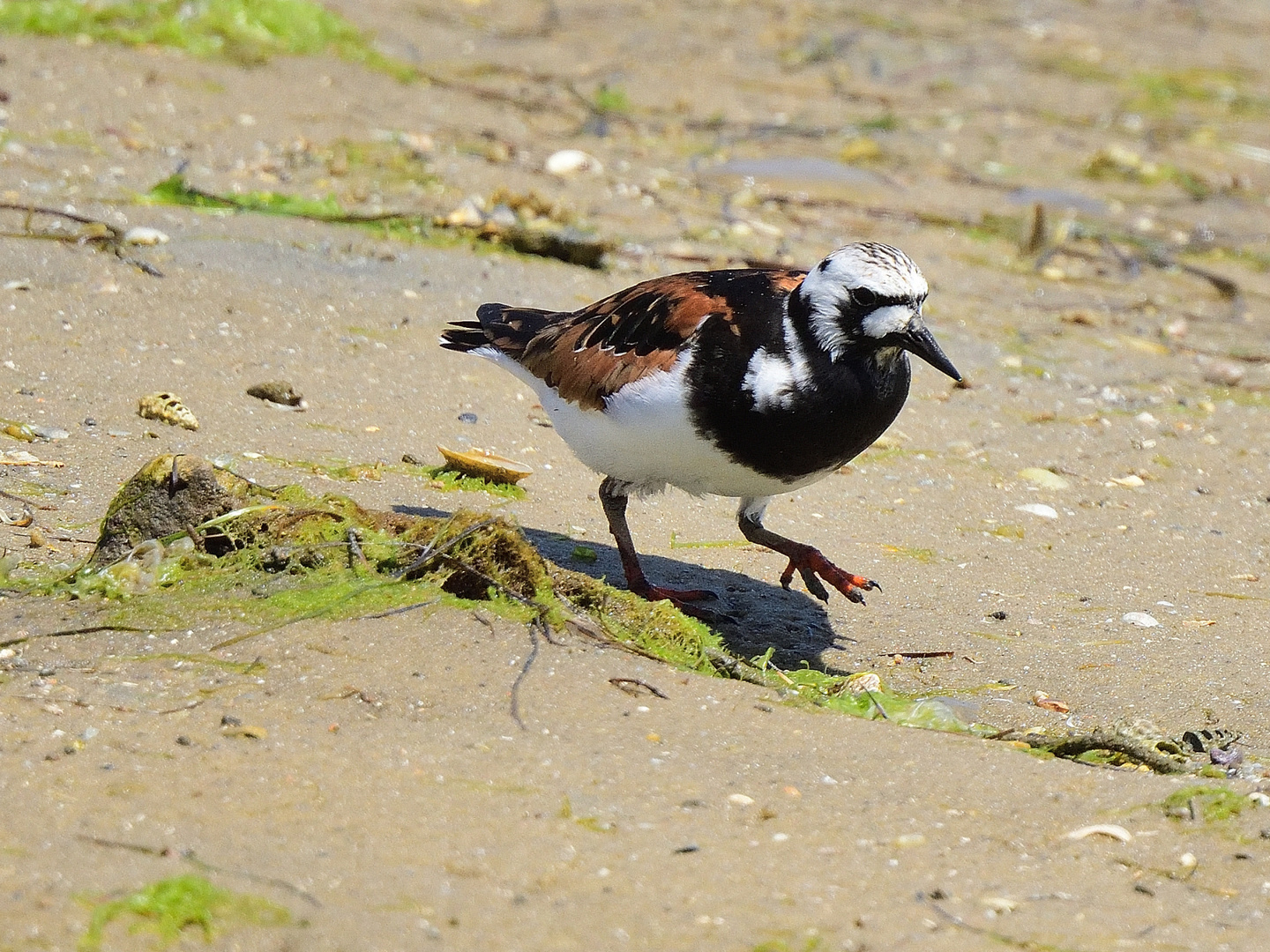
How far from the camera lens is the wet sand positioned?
2844mm

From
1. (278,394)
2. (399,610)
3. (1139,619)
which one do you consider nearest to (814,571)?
(1139,619)

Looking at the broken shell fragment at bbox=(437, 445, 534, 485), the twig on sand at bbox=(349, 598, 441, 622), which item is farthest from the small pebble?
the twig on sand at bbox=(349, 598, 441, 622)

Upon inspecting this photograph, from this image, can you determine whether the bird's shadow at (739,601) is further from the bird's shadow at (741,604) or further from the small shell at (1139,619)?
the small shell at (1139,619)

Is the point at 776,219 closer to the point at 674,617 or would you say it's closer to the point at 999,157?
the point at 999,157

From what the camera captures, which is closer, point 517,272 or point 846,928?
point 846,928

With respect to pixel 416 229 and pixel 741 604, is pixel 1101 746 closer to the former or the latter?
pixel 741 604

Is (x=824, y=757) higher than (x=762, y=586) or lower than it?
higher

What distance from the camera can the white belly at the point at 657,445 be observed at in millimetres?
4359

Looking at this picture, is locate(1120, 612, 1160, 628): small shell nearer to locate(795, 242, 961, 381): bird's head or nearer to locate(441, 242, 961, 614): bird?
locate(441, 242, 961, 614): bird

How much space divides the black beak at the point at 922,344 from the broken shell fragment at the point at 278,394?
253cm

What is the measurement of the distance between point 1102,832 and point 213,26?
8.48 meters

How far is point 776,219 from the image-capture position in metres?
8.95

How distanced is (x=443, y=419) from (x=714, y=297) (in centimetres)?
173

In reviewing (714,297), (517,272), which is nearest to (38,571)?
(714,297)
